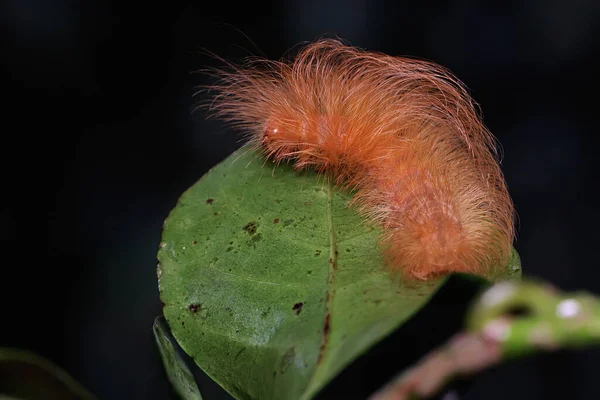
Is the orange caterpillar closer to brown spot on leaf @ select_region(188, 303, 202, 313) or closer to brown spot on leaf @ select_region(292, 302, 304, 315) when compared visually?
brown spot on leaf @ select_region(292, 302, 304, 315)

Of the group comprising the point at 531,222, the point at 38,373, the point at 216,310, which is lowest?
the point at 531,222

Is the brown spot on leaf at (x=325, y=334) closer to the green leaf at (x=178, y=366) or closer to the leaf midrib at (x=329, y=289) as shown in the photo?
the leaf midrib at (x=329, y=289)

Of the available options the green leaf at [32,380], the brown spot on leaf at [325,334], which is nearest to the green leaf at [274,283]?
the brown spot on leaf at [325,334]

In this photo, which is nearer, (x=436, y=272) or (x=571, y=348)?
(x=571, y=348)

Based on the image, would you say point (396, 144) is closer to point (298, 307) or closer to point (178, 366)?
point (298, 307)

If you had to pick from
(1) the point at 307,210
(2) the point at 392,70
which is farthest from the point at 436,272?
(2) the point at 392,70

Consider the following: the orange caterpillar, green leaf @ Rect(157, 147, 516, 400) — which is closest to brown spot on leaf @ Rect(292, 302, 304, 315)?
green leaf @ Rect(157, 147, 516, 400)

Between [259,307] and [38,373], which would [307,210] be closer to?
[259,307]
